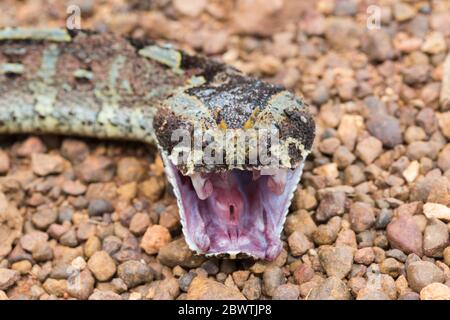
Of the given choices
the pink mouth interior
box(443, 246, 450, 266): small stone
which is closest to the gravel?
box(443, 246, 450, 266): small stone

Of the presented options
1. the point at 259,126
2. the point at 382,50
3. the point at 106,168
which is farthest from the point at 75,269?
the point at 382,50

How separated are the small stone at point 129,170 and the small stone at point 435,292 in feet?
7.40

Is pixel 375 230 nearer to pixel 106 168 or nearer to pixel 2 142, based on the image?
pixel 106 168

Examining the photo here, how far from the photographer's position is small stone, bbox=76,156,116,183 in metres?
4.96

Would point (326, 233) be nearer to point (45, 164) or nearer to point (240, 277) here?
point (240, 277)

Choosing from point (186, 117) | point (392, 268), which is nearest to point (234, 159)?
point (186, 117)

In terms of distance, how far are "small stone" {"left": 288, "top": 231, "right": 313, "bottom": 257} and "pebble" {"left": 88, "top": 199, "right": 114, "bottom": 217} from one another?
134 cm

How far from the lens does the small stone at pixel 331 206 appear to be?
172 inches

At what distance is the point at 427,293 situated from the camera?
3.67 meters

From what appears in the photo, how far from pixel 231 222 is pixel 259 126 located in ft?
2.11

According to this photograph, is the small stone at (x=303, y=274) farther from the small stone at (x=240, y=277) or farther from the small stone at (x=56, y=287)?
the small stone at (x=56, y=287)

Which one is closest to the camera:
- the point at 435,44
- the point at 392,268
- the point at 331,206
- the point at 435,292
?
the point at 435,292

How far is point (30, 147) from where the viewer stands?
5.28m

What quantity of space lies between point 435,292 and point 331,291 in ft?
1.86
